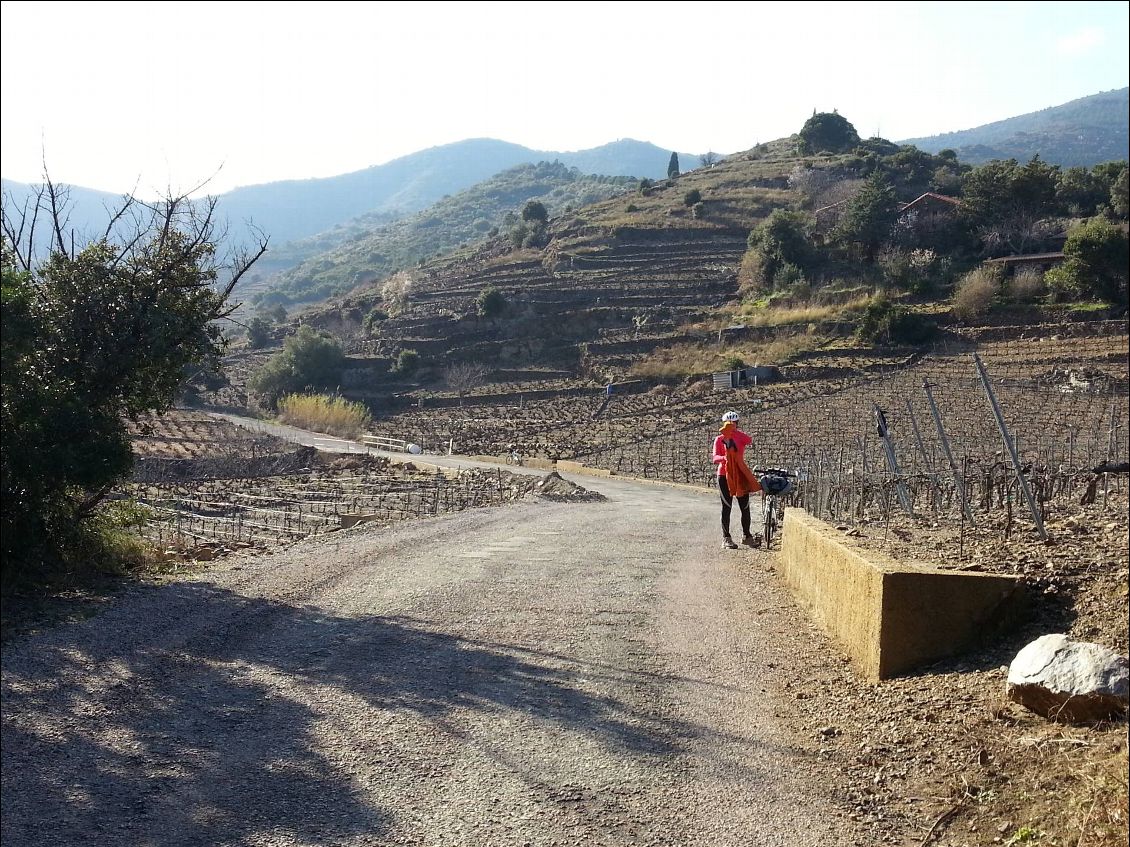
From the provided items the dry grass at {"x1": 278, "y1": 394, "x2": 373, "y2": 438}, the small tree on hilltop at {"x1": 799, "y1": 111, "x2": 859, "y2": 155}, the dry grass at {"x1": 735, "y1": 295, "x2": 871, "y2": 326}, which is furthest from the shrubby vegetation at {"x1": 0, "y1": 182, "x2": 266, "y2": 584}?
the small tree on hilltop at {"x1": 799, "y1": 111, "x2": 859, "y2": 155}

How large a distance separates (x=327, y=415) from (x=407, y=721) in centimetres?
5455

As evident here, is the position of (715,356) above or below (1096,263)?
below

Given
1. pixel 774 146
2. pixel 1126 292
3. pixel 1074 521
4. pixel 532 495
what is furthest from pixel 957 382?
pixel 774 146

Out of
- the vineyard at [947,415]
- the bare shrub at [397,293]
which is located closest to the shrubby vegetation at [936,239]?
the vineyard at [947,415]

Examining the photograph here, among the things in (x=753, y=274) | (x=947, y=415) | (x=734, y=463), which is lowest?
(x=947, y=415)

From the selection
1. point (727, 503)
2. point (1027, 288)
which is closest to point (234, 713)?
point (727, 503)

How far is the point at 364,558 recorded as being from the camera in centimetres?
→ 1143

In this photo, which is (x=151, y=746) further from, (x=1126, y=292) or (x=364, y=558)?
(x=1126, y=292)

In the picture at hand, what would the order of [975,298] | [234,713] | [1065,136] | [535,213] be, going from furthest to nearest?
1. [535,213]
2. [975,298]
3. [1065,136]
4. [234,713]

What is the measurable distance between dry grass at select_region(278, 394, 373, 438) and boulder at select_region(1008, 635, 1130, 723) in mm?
52727

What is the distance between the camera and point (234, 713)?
5.86 metres

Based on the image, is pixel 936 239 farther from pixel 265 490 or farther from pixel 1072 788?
pixel 1072 788

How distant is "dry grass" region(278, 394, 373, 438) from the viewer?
57.2 meters

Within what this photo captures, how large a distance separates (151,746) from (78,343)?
543 centimetres
